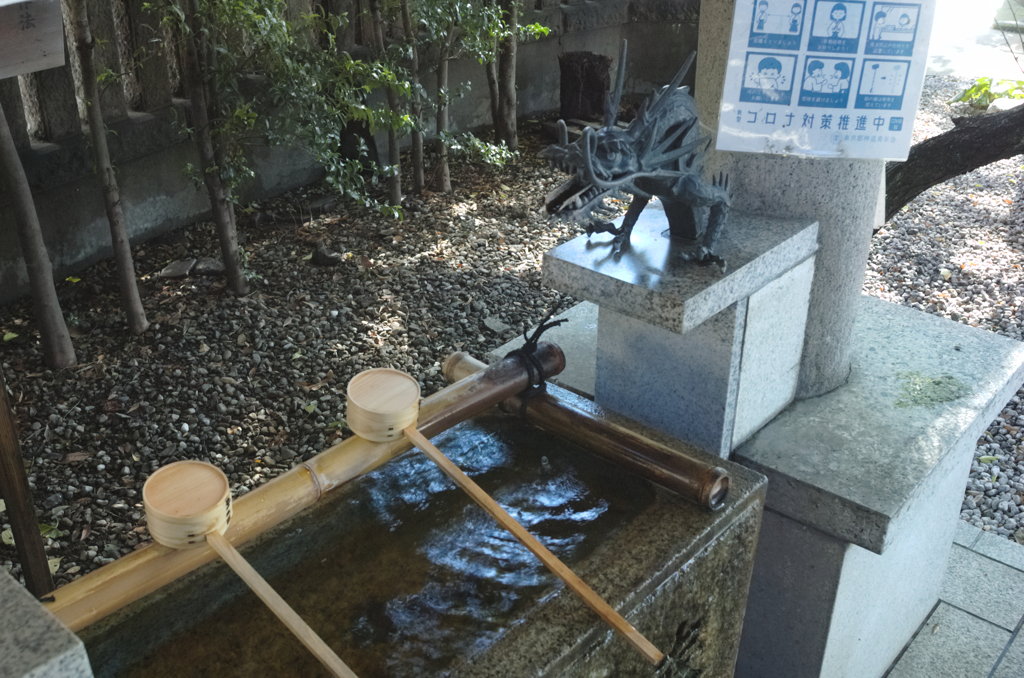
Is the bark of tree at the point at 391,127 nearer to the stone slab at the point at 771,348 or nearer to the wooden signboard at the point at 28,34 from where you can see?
the wooden signboard at the point at 28,34

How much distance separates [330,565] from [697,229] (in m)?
1.23

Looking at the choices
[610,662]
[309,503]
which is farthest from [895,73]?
[309,503]

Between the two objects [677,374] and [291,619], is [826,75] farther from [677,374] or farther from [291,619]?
[291,619]

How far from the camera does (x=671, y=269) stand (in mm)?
2100

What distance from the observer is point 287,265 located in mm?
5398

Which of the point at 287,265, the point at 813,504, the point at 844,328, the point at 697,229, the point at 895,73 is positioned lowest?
the point at 287,265

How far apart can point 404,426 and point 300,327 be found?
123 inches

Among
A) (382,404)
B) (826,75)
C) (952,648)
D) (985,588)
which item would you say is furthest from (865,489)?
(985,588)

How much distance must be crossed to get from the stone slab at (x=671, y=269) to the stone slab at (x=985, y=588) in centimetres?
171

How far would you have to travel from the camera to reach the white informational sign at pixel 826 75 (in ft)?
6.97

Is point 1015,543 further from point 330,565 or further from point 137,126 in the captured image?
point 137,126

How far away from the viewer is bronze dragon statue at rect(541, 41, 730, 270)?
1864 mm

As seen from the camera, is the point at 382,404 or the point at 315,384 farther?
the point at 315,384

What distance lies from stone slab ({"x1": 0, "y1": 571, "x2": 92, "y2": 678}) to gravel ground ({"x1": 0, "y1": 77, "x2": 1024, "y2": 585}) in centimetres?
222
